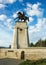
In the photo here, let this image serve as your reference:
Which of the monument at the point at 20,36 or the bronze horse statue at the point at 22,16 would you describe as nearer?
the monument at the point at 20,36

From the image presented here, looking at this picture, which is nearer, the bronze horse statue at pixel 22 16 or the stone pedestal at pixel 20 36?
the stone pedestal at pixel 20 36

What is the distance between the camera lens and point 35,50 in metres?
31.4

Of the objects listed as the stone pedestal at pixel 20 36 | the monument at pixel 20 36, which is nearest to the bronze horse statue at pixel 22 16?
the monument at pixel 20 36

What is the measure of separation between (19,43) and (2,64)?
34.5 feet

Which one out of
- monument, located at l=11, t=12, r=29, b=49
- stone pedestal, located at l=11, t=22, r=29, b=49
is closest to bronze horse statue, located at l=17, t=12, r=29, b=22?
monument, located at l=11, t=12, r=29, b=49

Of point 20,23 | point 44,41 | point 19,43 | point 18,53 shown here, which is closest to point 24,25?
point 20,23

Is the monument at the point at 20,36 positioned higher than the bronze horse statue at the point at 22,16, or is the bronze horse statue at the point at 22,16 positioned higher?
the bronze horse statue at the point at 22,16

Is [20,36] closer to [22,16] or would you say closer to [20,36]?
[20,36]

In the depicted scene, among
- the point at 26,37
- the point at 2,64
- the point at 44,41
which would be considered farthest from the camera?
the point at 44,41

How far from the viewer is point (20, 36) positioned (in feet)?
118

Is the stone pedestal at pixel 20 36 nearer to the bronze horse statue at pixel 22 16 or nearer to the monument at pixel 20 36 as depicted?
the monument at pixel 20 36

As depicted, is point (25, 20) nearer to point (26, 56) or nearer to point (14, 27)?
point (14, 27)

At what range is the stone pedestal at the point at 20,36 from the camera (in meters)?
35.6

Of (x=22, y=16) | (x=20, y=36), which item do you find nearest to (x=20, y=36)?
(x=20, y=36)
